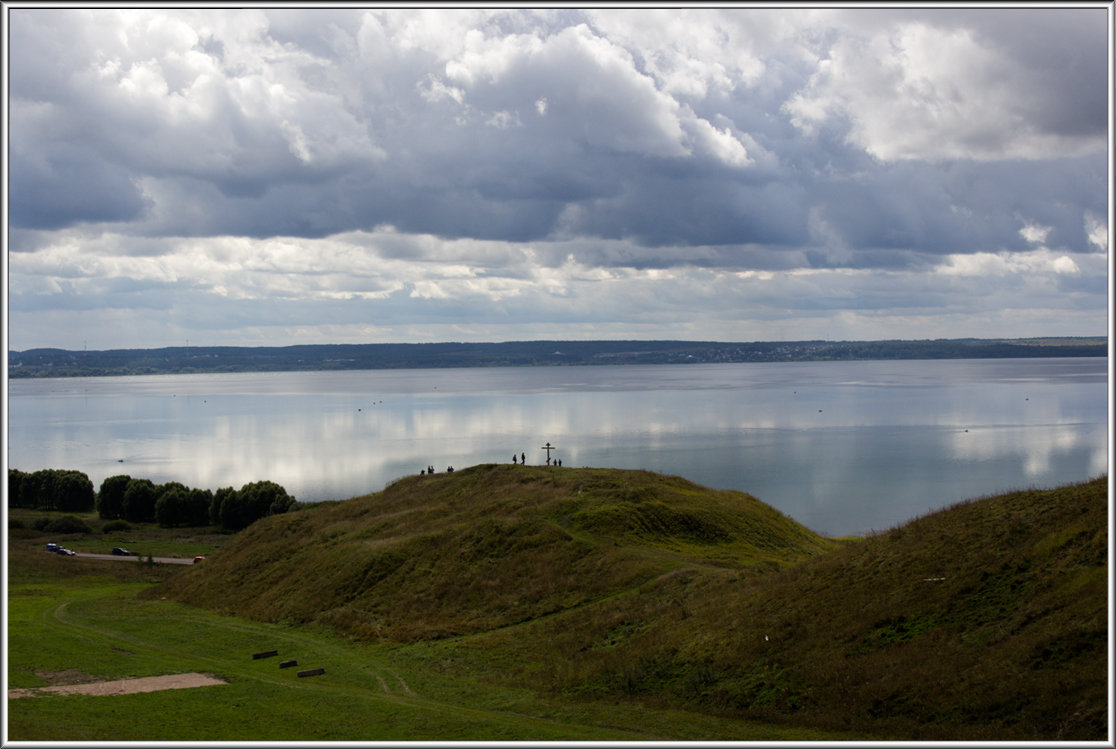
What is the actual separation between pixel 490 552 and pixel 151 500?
82.4 m

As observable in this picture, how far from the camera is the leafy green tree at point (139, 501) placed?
112 m

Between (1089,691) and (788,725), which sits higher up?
(1089,691)

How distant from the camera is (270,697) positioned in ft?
102

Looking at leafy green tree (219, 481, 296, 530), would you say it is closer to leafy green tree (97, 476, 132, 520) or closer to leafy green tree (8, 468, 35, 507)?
leafy green tree (97, 476, 132, 520)

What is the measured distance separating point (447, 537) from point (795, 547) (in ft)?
73.8

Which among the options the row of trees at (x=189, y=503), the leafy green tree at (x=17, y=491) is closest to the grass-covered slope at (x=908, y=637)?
the row of trees at (x=189, y=503)

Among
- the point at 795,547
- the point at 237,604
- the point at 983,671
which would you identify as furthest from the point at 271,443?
the point at 983,671

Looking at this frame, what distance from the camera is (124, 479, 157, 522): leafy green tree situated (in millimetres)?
112312

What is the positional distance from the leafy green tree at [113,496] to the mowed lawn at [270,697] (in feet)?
231

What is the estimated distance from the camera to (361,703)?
29.6m

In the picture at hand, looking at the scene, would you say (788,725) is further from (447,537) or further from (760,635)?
(447,537)

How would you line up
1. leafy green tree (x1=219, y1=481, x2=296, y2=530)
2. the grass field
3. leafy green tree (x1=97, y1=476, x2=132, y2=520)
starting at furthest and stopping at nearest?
leafy green tree (x1=97, y1=476, x2=132, y2=520), leafy green tree (x1=219, y1=481, x2=296, y2=530), the grass field

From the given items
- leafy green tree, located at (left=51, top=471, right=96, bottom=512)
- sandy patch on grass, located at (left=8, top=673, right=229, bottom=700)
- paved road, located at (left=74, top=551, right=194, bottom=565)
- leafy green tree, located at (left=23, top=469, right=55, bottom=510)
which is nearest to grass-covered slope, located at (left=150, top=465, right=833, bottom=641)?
sandy patch on grass, located at (left=8, top=673, right=229, bottom=700)

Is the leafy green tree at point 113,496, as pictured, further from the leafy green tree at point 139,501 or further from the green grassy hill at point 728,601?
the green grassy hill at point 728,601
